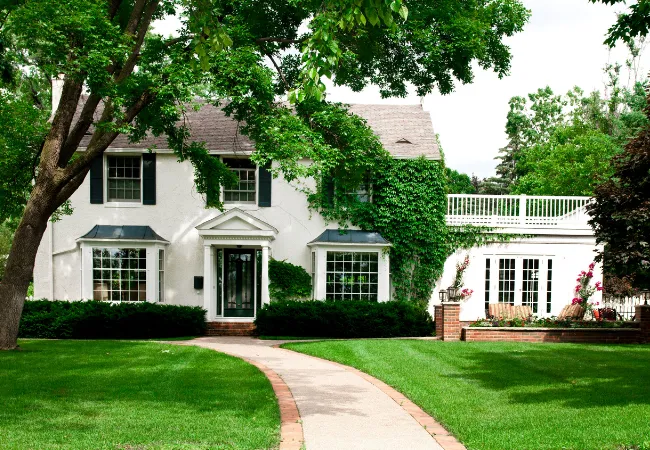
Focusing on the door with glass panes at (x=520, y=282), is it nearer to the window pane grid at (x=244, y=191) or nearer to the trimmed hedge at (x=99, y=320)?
the window pane grid at (x=244, y=191)

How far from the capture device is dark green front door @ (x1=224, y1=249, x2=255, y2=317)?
21.8 m

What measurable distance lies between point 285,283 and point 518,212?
8.22 m

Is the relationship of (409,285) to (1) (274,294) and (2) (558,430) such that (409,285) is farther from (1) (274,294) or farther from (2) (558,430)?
(2) (558,430)

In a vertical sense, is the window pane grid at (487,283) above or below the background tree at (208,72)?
below

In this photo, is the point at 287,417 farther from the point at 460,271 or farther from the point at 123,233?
the point at 460,271

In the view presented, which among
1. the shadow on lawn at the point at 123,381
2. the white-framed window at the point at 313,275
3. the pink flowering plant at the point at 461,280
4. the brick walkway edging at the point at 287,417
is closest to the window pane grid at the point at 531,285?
the pink flowering plant at the point at 461,280

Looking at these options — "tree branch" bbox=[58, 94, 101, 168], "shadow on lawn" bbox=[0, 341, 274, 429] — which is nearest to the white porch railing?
"shadow on lawn" bbox=[0, 341, 274, 429]

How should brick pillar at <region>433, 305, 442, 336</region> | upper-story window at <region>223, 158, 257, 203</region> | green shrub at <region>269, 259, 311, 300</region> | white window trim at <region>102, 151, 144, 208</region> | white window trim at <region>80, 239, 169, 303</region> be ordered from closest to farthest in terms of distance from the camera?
brick pillar at <region>433, 305, 442, 336</region> → white window trim at <region>80, 239, 169, 303</region> → green shrub at <region>269, 259, 311, 300</region> → white window trim at <region>102, 151, 144, 208</region> → upper-story window at <region>223, 158, 257, 203</region>

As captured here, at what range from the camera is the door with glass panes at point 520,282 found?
865 inches

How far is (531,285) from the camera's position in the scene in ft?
72.5

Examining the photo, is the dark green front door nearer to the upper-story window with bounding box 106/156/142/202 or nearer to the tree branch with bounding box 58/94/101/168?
the upper-story window with bounding box 106/156/142/202

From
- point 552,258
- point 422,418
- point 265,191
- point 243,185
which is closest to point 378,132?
point 265,191

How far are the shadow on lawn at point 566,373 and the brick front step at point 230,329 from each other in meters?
7.43

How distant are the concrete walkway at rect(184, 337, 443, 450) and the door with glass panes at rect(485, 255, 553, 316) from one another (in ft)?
33.1
